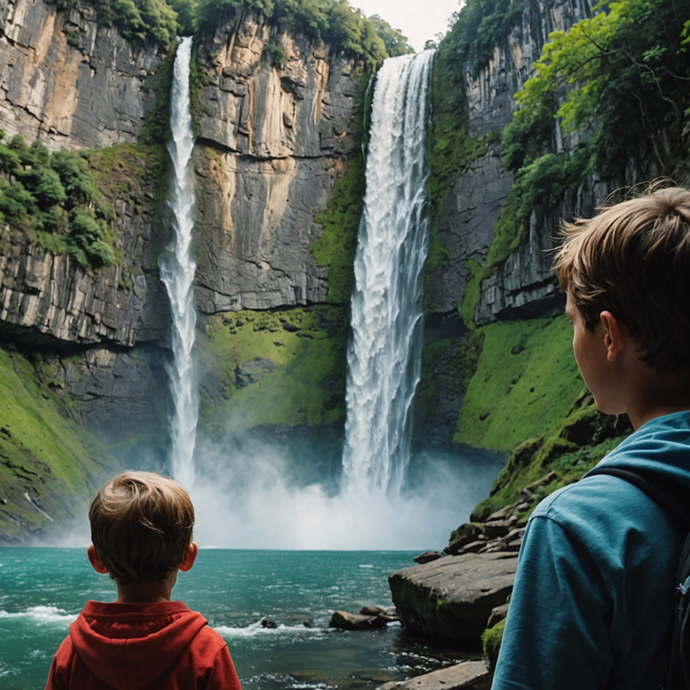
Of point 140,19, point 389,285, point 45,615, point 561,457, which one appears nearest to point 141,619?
point 45,615

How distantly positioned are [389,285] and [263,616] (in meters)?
26.6

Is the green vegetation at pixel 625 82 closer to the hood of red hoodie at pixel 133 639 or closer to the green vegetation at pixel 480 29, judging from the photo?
the green vegetation at pixel 480 29

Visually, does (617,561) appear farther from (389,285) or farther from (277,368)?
(277,368)

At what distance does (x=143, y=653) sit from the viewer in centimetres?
178

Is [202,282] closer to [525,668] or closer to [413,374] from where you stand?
[413,374]

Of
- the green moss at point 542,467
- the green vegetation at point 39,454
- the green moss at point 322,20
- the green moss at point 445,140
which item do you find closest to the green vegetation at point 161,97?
the green moss at point 322,20

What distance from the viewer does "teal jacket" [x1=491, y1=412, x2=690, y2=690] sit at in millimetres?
878

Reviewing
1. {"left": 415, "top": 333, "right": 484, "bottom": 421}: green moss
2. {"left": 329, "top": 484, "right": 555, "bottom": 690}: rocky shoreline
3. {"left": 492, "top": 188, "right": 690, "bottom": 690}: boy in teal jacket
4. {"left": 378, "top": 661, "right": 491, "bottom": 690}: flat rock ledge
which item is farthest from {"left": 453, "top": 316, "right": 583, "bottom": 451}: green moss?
{"left": 492, "top": 188, "right": 690, "bottom": 690}: boy in teal jacket

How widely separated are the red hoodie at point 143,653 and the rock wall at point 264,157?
36227 millimetres

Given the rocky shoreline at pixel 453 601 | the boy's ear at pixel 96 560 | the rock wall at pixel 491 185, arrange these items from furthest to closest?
the rock wall at pixel 491 185 → the rocky shoreline at pixel 453 601 → the boy's ear at pixel 96 560

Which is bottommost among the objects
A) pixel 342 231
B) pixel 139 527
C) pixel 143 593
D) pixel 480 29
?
pixel 143 593

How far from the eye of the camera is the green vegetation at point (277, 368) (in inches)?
1391

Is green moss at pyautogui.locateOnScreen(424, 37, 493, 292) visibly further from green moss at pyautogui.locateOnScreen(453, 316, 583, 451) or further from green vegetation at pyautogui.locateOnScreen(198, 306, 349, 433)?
green vegetation at pyautogui.locateOnScreen(198, 306, 349, 433)

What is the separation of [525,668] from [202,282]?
3768 centimetres
